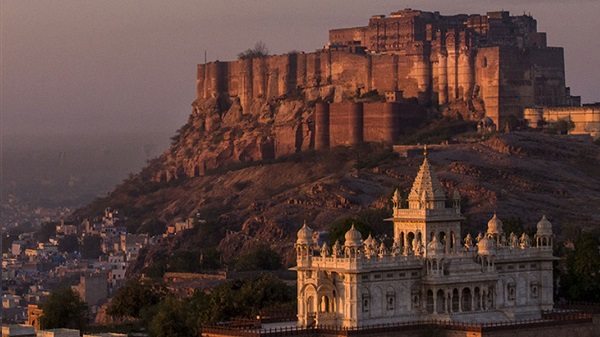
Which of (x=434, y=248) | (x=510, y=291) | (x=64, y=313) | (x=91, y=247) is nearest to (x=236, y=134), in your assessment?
(x=91, y=247)

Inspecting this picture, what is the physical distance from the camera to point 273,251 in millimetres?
123500

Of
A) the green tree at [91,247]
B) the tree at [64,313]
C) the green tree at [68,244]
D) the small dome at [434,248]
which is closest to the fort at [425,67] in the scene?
the green tree at [91,247]

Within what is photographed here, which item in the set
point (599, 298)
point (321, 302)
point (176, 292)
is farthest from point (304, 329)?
point (176, 292)

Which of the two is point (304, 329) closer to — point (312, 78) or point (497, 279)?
point (497, 279)

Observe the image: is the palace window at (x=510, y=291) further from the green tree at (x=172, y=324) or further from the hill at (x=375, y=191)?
the hill at (x=375, y=191)

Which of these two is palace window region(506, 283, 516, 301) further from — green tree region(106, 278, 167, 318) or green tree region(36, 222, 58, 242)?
green tree region(36, 222, 58, 242)

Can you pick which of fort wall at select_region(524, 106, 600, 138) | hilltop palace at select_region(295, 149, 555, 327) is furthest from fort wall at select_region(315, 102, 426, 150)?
hilltop palace at select_region(295, 149, 555, 327)

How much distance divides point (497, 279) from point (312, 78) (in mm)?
91017

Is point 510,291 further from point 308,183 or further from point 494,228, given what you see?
point 308,183

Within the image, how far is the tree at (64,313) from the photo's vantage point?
93.8m

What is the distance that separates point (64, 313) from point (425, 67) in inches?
2749

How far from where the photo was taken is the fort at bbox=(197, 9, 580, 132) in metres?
154

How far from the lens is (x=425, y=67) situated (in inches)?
6289

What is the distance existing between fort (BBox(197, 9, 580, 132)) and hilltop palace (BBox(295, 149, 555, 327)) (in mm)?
69399
